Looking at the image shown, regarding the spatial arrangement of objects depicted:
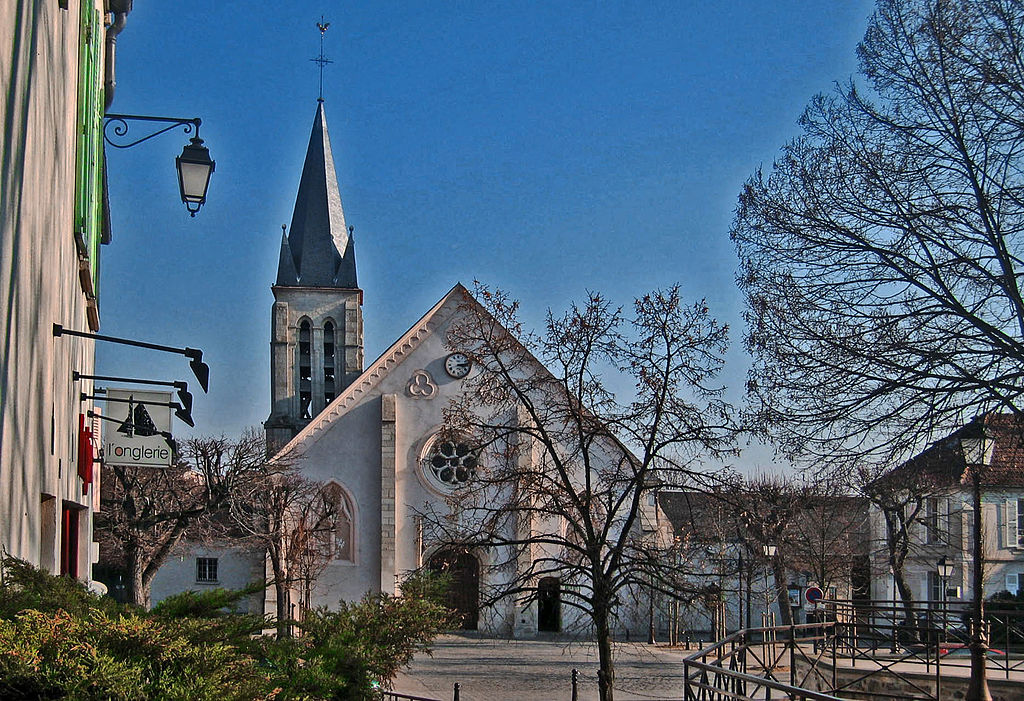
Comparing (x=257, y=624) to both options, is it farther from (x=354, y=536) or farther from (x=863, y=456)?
(x=354, y=536)

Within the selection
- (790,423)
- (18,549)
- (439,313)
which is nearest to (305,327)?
(439,313)

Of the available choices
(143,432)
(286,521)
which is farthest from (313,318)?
(143,432)

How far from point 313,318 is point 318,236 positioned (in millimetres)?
4557

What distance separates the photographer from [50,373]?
806 centimetres

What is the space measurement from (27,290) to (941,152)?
944 centimetres

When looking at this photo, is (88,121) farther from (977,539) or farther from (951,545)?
(951,545)

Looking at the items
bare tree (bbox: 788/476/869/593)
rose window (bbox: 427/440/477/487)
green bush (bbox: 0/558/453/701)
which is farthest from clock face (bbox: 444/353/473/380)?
green bush (bbox: 0/558/453/701)

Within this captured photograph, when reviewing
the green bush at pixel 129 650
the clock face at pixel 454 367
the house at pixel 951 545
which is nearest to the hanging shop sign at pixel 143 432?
the green bush at pixel 129 650

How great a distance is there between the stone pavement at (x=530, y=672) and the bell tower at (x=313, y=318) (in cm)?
2082

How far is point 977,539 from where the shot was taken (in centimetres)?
1559

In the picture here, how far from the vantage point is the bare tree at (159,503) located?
34281mm

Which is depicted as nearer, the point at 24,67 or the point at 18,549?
the point at 24,67

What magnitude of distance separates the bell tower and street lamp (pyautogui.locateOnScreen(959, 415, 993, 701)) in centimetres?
4540

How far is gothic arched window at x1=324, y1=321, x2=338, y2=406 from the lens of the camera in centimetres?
5994
